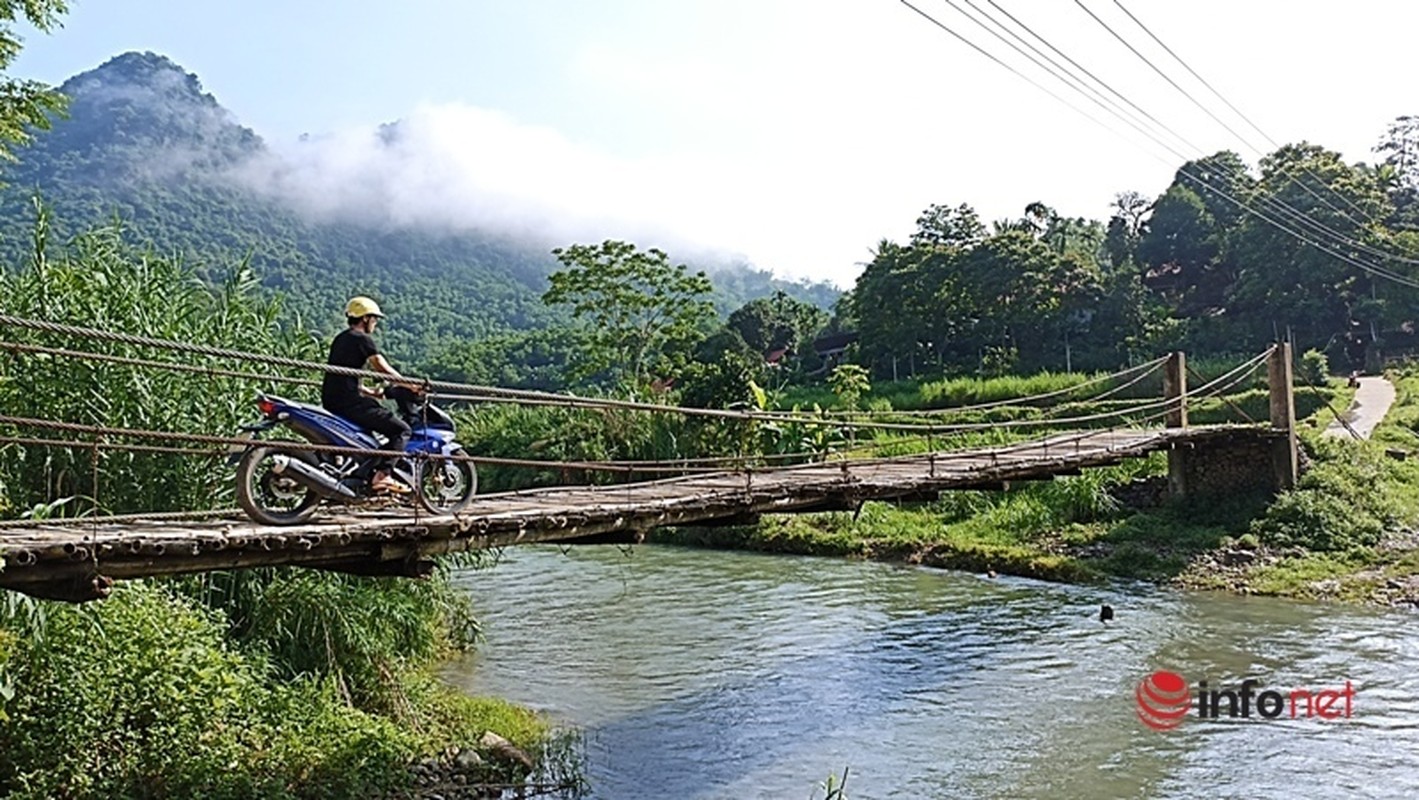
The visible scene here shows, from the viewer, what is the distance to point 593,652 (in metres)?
8.48

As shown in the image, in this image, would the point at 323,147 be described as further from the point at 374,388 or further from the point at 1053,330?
the point at 374,388

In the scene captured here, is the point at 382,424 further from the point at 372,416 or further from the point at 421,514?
the point at 421,514

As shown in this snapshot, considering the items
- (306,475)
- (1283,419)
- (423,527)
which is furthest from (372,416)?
(1283,419)

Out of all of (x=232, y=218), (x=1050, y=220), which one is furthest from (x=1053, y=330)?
(x=232, y=218)

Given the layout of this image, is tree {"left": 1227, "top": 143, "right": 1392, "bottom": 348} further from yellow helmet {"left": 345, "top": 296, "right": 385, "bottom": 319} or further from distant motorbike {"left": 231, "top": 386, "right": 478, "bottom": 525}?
yellow helmet {"left": 345, "top": 296, "right": 385, "bottom": 319}

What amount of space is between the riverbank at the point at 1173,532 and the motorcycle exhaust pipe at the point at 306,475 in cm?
819

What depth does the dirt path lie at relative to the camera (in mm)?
14891

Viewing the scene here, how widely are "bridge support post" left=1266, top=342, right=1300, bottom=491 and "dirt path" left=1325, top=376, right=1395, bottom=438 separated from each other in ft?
7.34

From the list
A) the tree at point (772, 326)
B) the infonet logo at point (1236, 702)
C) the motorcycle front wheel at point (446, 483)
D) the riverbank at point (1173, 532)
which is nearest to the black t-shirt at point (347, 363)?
the motorcycle front wheel at point (446, 483)

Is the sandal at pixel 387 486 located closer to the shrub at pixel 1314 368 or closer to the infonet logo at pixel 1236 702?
the infonet logo at pixel 1236 702

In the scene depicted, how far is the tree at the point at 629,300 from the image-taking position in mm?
22000

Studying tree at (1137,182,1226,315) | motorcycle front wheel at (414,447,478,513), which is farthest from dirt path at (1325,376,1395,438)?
motorcycle front wheel at (414,447,478,513)

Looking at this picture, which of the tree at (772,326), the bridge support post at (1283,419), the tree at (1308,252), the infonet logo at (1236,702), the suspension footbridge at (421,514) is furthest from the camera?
the tree at (772,326)

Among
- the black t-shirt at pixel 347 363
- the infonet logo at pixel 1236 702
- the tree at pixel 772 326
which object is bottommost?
the infonet logo at pixel 1236 702
